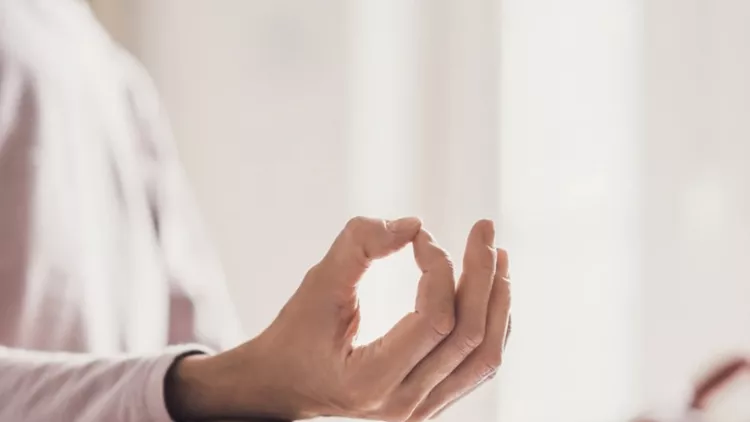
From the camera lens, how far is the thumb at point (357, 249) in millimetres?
387

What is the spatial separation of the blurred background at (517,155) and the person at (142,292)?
1.03 feet

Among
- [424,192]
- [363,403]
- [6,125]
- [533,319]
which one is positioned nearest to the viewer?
[363,403]

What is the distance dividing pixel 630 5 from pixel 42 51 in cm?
56

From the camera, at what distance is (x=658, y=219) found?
2.74 ft

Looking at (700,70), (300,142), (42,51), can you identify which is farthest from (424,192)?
(42,51)

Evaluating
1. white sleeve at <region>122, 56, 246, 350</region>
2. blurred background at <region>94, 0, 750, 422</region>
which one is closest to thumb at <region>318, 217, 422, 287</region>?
white sleeve at <region>122, 56, 246, 350</region>

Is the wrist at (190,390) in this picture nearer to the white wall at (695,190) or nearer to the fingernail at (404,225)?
the fingernail at (404,225)

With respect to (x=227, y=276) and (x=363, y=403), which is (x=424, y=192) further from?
(x=363, y=403)

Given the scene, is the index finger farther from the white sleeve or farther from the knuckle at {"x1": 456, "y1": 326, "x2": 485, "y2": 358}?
the white sleeve

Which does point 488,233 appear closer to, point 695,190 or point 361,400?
point 361,400

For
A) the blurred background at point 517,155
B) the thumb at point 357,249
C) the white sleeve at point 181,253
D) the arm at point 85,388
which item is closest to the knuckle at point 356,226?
the thumb at point 357,249

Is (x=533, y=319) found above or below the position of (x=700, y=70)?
below

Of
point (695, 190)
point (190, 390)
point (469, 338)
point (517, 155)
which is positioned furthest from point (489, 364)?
point (517, 155)

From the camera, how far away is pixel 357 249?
0.39 meters
